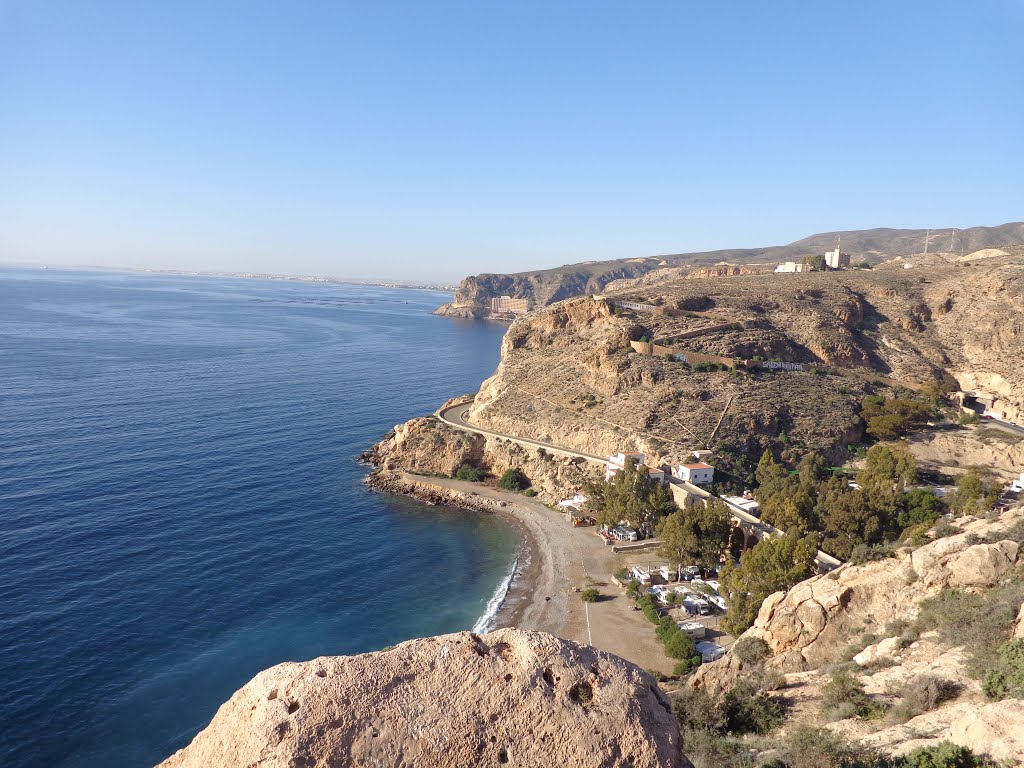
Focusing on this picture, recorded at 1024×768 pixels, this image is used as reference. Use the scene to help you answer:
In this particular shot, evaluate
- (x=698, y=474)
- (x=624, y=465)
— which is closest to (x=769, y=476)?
(x=698, y=474)

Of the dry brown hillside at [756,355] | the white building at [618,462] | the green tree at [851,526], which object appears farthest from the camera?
the dry brown hillside at [756,355]

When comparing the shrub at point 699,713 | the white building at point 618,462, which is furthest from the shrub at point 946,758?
the white building at point 618,462

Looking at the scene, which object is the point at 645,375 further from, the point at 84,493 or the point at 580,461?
the point at 84,493

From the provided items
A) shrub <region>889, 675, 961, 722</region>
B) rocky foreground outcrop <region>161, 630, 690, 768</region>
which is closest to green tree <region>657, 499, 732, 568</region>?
shrub <region>889, 675, 961, 722</region>

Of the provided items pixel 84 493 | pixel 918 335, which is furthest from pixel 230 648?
pixel 918 335

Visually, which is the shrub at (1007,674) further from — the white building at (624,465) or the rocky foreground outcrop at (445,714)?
the white building at (624,465)

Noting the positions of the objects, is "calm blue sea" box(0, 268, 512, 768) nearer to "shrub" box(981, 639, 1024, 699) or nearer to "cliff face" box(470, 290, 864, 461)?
"cliff face" box(470, 290, 864, 461)
